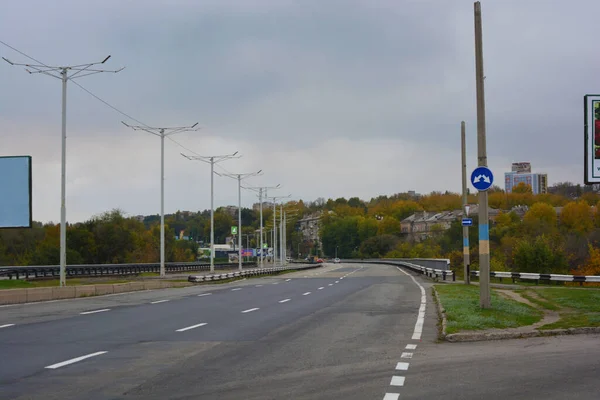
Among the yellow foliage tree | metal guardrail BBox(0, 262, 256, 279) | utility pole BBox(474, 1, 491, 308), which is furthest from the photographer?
the yellow foliage tree

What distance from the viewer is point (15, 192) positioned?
39469 mm

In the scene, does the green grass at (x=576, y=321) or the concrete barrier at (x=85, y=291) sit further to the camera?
the concrete barrier at (x=85, y=291)

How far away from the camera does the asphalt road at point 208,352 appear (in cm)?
948

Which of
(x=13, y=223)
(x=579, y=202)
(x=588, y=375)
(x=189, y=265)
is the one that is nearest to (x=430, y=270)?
(x=13, y=223)

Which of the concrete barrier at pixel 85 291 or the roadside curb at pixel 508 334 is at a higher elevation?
the roadside curb at pixel 508 334

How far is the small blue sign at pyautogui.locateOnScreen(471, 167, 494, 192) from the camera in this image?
19.8 meters

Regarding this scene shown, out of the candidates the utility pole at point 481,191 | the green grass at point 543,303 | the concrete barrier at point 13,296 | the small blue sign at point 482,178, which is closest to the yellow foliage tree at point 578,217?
the green grass at point 543,303

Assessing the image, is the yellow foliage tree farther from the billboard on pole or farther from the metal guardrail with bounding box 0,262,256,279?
the billboard on pole

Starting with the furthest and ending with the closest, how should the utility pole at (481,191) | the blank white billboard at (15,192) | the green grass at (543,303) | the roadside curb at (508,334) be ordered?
1. the blank white billboard at (15,192)
2. the green grass at (543,303)
3. the utility pole at (481,191)
4. the roadside curb at (508,334)

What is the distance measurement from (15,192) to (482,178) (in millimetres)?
27611

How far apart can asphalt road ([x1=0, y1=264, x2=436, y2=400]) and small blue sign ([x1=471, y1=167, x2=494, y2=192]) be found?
3.67m

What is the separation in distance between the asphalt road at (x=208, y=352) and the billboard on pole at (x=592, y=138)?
20.1ft

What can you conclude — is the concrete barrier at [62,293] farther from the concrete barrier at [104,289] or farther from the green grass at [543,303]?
the green grass at [543,303]

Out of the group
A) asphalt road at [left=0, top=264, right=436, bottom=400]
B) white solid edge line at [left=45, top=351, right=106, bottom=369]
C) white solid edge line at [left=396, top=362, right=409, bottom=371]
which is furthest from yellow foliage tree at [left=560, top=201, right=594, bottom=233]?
white solid edge line at [left=45, top=351, right=106, bottom=369]
